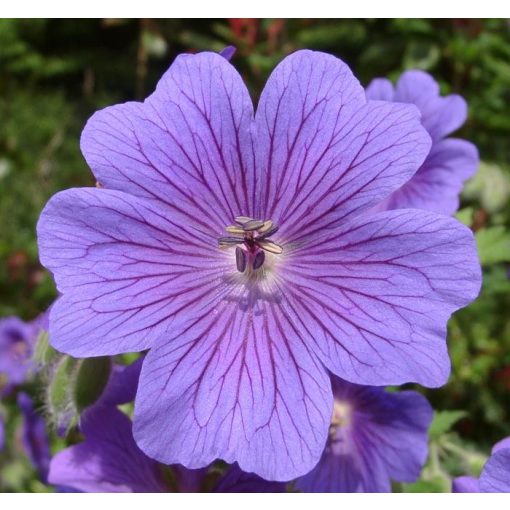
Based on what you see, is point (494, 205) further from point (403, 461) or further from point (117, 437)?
point (117, 437)

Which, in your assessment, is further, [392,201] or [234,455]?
[392,201]

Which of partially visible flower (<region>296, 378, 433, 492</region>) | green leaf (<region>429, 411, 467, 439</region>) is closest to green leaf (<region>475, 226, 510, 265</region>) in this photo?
green leaf (<region>429, 411, 467, 439</region>)

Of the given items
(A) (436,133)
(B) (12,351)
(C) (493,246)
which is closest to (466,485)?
(A) (436,133)

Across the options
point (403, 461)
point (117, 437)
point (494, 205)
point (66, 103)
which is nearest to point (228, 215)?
point (117, 437)

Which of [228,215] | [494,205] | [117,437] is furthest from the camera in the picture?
[494,205]

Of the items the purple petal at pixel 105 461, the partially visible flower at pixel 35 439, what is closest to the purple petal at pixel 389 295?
the purple petal at pixel 105 461

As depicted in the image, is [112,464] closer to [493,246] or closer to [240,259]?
[240,259]

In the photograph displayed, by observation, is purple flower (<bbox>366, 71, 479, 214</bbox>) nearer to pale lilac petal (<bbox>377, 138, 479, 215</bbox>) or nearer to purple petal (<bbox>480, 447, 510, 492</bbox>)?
pale lilac petal (<bbox>377, 138, 479, 215</bbox>)
